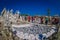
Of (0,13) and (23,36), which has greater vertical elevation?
(0,13)

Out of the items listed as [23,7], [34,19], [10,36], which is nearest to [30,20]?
[34,19]

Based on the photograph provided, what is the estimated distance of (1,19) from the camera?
76.0 inches

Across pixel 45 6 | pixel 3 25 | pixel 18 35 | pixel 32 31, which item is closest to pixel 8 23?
pixel 3 25

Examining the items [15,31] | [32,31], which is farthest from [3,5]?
[32,31]

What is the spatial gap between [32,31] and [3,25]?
36 cm

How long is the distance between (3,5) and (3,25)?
255 millimetres

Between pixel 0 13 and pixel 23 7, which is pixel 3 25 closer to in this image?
pixel 0 13

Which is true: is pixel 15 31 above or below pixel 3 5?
below

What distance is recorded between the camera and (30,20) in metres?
1.95

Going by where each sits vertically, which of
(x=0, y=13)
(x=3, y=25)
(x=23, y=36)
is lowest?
(x=23, y=36)

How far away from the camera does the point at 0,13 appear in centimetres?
194

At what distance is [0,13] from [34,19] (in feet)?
1.40

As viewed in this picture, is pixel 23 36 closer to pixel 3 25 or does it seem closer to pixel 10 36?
pixel 10 36

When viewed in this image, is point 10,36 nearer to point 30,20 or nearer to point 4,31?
point 4,31
